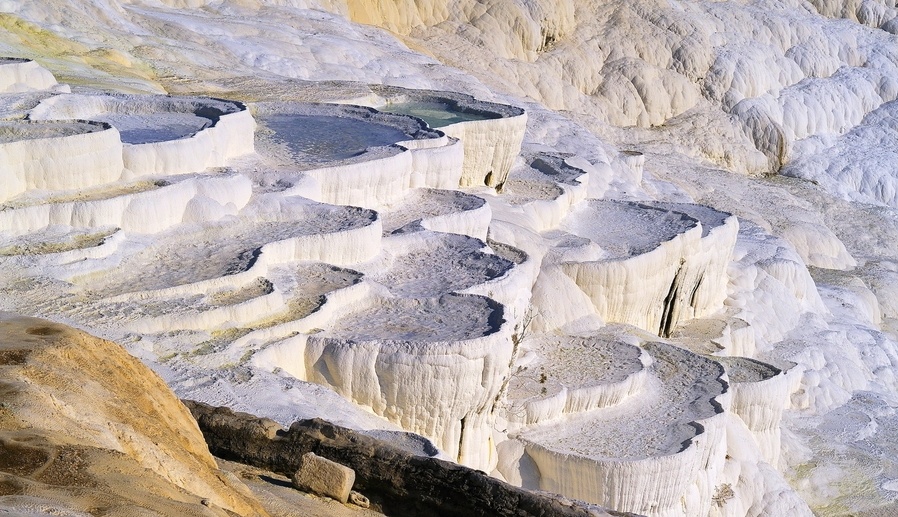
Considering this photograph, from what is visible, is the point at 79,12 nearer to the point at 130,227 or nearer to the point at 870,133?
the point at 130,227

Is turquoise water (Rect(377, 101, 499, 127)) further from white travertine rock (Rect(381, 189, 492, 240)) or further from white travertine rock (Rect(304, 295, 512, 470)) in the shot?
white travertine rock (Rect(304, 295, 512, 470))

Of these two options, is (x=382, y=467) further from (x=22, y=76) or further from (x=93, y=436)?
(x=22, y=76)

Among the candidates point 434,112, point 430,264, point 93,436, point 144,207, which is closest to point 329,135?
point 434,112

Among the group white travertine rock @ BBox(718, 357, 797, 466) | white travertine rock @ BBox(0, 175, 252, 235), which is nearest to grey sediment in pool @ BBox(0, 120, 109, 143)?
white travertine rock @ BBox(0, 175, 252, 235)

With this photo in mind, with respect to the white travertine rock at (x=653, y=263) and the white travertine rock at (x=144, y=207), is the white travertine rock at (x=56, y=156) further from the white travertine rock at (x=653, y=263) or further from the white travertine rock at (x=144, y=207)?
the white travertine rock at (x=653, y=263)

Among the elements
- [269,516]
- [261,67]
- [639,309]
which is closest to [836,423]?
[639,309]

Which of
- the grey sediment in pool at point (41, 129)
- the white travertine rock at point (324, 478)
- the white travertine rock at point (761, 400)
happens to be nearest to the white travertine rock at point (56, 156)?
the grey sediment in pool at point (41, 129)
